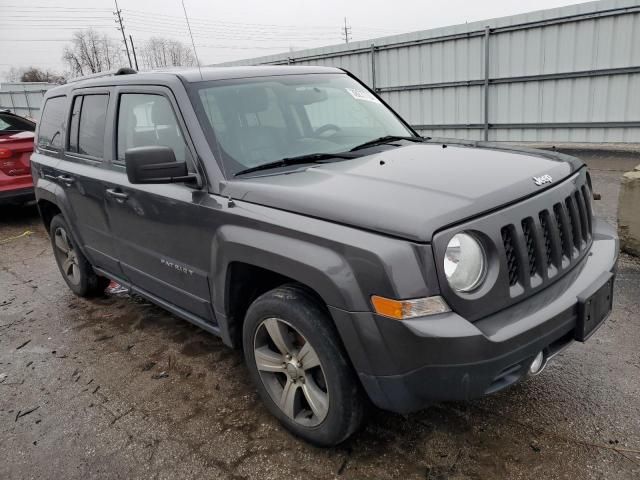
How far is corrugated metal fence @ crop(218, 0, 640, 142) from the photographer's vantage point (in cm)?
893

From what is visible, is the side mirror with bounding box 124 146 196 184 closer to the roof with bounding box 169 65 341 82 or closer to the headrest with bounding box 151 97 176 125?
the headrest with bounding box 151 97 176 125

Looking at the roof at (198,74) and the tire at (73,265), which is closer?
the roof at (198,74)

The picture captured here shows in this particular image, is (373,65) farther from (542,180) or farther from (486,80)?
(542,180)

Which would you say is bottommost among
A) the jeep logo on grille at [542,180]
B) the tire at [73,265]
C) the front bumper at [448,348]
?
the tire at [73,265]

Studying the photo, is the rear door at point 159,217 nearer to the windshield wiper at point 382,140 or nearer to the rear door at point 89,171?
the rear door at point 89,171

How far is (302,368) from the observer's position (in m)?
2.44

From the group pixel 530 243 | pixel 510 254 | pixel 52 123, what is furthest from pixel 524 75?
pixel 510 254

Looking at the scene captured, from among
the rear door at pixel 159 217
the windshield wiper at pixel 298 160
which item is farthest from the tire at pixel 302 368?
the windshield wiper at pixel 298 160

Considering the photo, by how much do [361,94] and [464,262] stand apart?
211 centimetres

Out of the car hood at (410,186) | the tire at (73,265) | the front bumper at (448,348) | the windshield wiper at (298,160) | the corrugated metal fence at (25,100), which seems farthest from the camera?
the corrugated metal fence at (25,100)

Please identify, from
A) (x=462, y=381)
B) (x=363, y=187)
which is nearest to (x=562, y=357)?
(x=462, y=381)

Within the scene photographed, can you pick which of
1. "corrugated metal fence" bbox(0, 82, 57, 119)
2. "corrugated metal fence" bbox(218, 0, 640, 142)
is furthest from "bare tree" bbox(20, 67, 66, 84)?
"corrugated metal fence" bbox(218, 0, 640, 142)

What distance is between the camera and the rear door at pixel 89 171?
12.2 feet

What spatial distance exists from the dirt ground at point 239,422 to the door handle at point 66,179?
1212 millimetres
